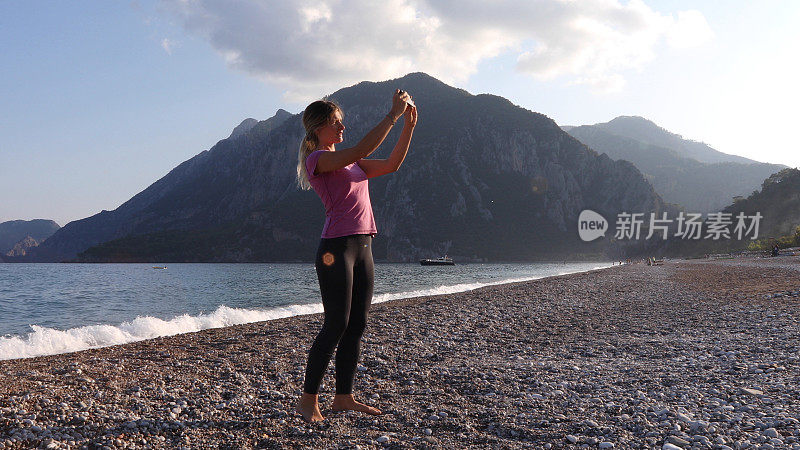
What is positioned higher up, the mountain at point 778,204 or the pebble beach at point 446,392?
the mountain at point 778,204

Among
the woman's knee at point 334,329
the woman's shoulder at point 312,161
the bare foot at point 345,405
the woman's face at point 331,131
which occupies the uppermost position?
the woman's face at point 331,131

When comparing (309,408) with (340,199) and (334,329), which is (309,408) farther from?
(340,199)

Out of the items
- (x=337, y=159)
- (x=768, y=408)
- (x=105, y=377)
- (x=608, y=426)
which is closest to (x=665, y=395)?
(x=768, y=408)

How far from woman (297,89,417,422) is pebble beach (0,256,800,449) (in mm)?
827

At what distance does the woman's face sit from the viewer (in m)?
3.95

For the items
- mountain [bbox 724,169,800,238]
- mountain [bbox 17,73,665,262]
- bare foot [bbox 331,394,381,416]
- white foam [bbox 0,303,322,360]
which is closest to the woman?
bare foot [bbox 331,394,381,416]

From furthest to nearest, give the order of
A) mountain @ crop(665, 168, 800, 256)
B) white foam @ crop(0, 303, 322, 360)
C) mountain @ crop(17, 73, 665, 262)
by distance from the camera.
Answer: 1. mountain @ crop(17, 73, 665, 262)
2. mountain @ crop(665, 168, 800, 256)
3. white foam @ crop(0, 303, 322, 360)

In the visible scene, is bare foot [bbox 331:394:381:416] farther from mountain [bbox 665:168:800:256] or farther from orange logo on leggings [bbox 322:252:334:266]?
mountain [bbox 665:168:800:256]

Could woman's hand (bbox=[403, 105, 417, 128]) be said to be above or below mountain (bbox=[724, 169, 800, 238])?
below

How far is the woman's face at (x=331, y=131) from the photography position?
3.95m

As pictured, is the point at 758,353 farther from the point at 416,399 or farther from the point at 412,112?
the point at 412,112

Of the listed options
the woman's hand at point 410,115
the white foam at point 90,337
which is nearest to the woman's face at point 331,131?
the woman's hand at point 410,115

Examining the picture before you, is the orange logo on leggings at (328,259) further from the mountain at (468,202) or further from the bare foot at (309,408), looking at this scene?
the mountain at (468,202)

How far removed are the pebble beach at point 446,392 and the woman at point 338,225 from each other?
83 cm
